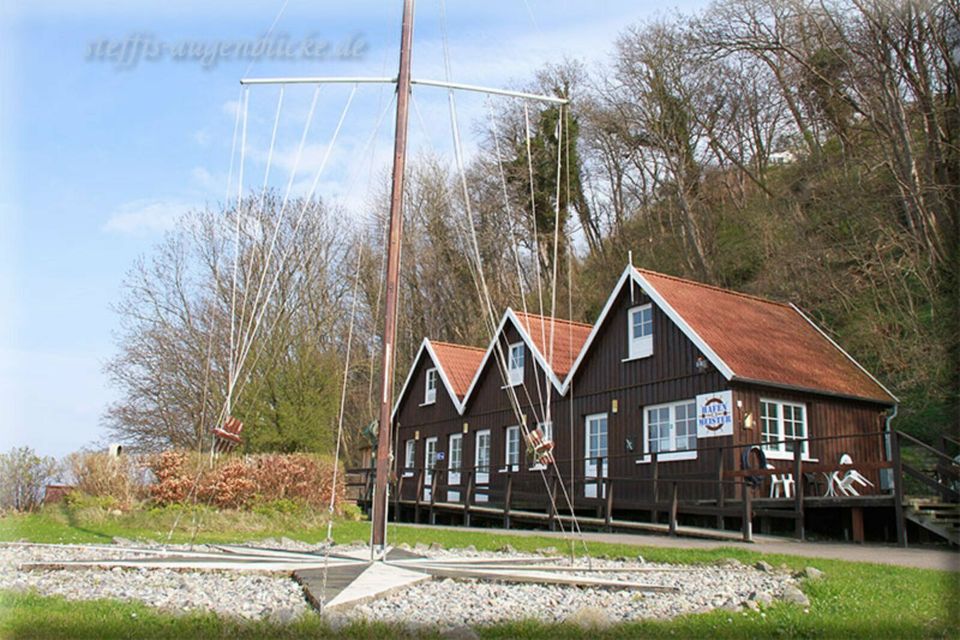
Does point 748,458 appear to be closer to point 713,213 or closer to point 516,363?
point 516,363

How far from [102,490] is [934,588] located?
13.8m

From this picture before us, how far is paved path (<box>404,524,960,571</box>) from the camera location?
1009 centimetres

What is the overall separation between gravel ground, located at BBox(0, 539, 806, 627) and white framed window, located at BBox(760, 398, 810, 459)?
9.15 m

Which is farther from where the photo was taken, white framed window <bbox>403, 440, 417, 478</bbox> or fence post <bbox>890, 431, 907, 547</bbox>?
white framed window <bbox>403, 440, 417, 478</bbox>

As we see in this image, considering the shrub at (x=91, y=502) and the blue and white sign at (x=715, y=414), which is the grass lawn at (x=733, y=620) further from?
the shrub at (x=91, y=502)

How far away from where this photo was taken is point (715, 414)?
1723 cm

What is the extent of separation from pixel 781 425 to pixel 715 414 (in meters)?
1.55

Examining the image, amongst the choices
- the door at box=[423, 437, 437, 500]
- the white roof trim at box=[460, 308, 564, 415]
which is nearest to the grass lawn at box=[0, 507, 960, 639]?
the white roof trim at box=[460, 308, 564, 415]

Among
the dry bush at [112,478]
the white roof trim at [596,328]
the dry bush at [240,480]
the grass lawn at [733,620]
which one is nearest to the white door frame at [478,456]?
the white roof trim at [596,328]

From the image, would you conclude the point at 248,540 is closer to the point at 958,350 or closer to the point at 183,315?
the point at 958,350

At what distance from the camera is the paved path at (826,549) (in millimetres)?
10094

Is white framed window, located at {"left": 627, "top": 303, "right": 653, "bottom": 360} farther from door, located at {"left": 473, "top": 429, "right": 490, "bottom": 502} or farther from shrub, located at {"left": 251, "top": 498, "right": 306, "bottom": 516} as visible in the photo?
shrub, located at {"left": 251, "top": 498, "right": 306, "bottom": 516}

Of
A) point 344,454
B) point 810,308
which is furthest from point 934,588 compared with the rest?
point 344,454

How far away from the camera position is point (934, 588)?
7457 mm
